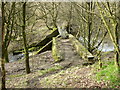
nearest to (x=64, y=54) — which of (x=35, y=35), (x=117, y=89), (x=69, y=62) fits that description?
(x=69, y=62)

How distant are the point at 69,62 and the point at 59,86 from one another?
4.28 meters

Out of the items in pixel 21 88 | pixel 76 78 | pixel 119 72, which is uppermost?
pixel 119 72

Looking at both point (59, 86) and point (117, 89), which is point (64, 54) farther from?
point (117, 89)

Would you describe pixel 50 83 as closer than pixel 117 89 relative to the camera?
No

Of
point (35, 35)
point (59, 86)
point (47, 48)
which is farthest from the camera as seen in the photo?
point (35, 35)

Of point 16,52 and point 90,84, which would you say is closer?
point 90,84

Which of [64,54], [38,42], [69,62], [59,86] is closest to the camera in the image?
[59,86]

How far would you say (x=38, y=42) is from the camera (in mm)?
18203

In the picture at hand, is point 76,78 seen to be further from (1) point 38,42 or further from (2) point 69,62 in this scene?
(1) point 38,42

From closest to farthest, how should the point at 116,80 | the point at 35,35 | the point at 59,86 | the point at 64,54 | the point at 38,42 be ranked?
the point at 116,80 < the point at 59,86 < the point at 64,54 < the point at 38,42 < the point at 35,35

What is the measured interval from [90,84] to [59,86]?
131cm

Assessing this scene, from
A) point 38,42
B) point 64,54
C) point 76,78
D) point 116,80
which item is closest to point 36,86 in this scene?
point 76,78

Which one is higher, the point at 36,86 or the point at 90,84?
the point at 90,84

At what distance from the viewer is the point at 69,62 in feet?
33.7
